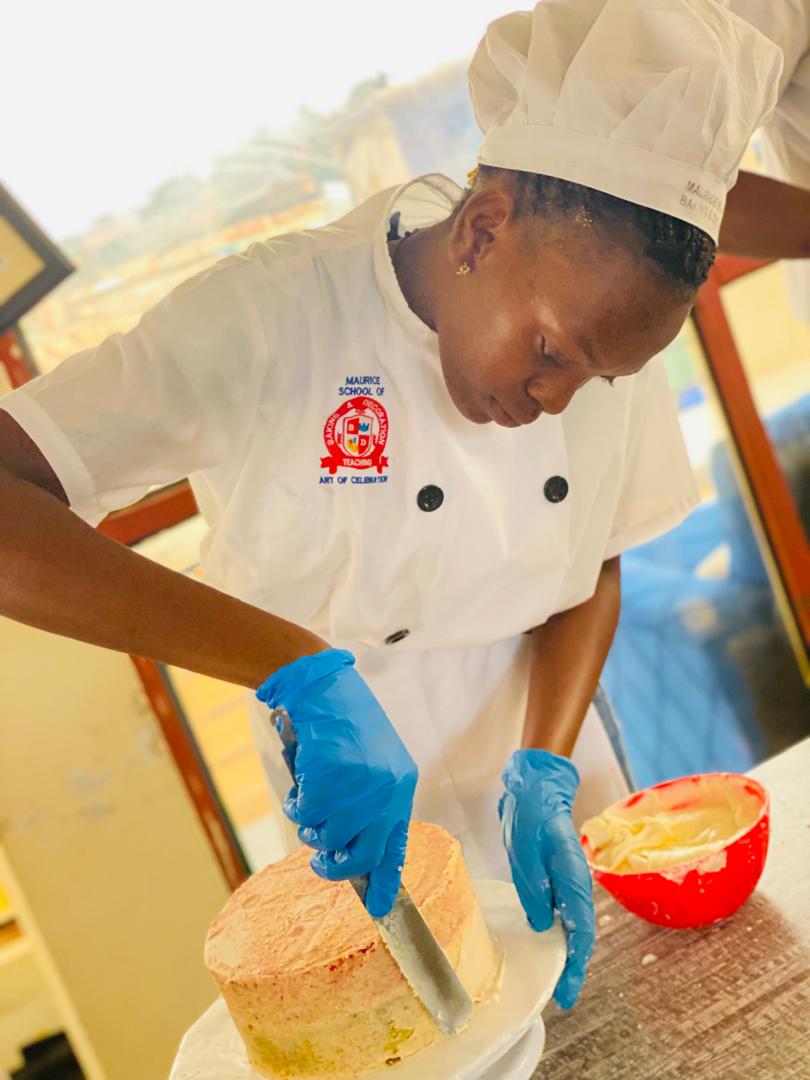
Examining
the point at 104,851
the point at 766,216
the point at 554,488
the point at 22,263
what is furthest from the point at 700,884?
the point at 22,263

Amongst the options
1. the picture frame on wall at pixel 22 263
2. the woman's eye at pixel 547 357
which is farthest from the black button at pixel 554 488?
the picture frame on wall at pixel 22 263

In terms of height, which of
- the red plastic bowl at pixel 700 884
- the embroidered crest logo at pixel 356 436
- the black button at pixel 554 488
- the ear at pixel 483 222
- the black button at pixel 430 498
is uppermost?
the ear at pixel 483 222

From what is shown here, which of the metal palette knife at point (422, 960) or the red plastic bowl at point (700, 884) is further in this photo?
the red plastic bowl at point (700, 884)

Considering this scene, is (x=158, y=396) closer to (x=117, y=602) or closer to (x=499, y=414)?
(x=117, y=602)

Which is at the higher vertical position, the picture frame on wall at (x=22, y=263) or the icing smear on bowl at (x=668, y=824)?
the picture frame on wall at (x=22, y=263)

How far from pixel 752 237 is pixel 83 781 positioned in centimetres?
184

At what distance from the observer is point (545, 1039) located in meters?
1.18

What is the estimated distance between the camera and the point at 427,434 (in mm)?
1423

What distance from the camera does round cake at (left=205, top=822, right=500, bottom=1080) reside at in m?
1.10

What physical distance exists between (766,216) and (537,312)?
2.82 feet

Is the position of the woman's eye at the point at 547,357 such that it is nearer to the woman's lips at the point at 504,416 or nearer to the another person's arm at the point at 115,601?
the woman's lips at the point at 504,416

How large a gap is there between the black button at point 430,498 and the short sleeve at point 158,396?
9.3 inches

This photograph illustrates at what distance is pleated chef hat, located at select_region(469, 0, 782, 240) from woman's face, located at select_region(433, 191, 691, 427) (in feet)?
0.23

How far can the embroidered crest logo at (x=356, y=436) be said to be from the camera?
1371 millimetres
